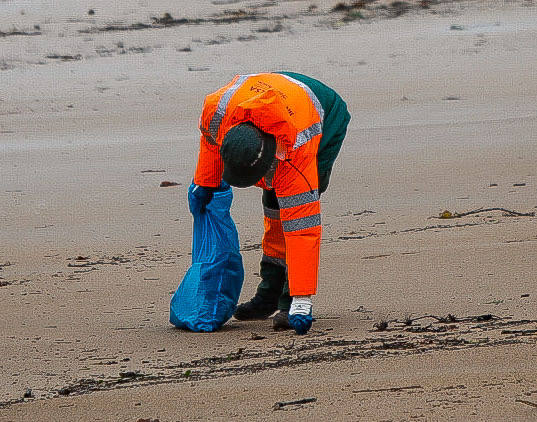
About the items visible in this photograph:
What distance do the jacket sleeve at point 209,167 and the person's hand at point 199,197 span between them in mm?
29

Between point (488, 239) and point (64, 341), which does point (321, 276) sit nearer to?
point (488, 239)

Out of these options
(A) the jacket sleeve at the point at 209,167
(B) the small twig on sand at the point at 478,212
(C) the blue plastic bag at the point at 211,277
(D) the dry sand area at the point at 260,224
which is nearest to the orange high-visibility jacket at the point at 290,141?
(A) the jacket sleeve at the point at 209,167

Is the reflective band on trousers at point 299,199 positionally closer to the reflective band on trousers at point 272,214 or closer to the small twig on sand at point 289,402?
the reflective band on trousers at point 272,214

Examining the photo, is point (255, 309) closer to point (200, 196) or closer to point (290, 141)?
point (200, 196)

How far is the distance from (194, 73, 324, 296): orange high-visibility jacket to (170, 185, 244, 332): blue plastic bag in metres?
0.53

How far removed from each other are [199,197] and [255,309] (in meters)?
0.66

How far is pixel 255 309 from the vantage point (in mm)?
5562

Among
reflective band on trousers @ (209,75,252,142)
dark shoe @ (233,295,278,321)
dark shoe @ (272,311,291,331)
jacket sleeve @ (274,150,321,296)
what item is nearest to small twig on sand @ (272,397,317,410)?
jacket sleeve @ (274,150,321,296)

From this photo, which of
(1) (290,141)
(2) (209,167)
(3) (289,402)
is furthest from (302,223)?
(3) (289,402)

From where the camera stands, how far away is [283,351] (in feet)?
15.0

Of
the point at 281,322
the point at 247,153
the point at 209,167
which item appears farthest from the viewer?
the point at 209,167

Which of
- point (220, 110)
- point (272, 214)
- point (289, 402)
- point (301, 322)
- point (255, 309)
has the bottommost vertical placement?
point (255, 309)

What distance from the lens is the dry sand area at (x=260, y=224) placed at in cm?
397

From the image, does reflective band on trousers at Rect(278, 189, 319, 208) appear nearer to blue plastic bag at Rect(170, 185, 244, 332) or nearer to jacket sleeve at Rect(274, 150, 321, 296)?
jacket sleeve at Rect(274, 150, 321, 296)
